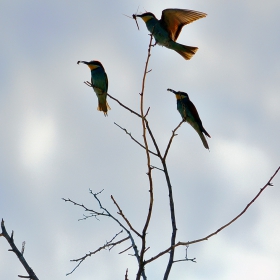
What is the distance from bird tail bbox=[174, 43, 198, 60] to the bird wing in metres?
0.14

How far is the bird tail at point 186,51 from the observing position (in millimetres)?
6090

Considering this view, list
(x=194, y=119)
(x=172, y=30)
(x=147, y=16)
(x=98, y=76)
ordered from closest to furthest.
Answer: (x=172, y=30)
(x=194, y=119)
(x=147, y=16)
(x=98, y=76)

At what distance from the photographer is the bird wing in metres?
5.75

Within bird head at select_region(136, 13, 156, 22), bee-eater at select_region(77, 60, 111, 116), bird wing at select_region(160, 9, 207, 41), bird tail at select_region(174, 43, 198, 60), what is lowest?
bird tail at select_region(174, 43, 198, 60)

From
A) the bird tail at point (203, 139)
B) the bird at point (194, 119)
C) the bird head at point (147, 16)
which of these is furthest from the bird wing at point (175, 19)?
the bird tail at point (203, 139)

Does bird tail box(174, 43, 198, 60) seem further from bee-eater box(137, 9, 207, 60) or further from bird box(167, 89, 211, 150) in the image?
bird box(167, 89, 211, 150)

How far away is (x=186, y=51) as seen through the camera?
20.0ft

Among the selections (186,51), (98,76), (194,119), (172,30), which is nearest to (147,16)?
(172,30)

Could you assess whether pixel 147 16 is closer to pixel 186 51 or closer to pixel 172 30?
pixel 172 30

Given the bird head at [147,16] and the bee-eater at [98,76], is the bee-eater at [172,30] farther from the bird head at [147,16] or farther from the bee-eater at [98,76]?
the bee-eater at [98,76]

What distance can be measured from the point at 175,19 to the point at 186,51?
16.7 inches

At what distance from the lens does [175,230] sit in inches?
103

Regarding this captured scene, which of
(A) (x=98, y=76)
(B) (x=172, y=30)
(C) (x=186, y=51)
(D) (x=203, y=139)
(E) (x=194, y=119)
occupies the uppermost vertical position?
(A) (x=98, y=76)

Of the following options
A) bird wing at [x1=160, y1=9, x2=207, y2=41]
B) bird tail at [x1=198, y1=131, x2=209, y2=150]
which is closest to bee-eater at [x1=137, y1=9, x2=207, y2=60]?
bird wing at [x1=160, y1=9, x2=207, y2=41]
